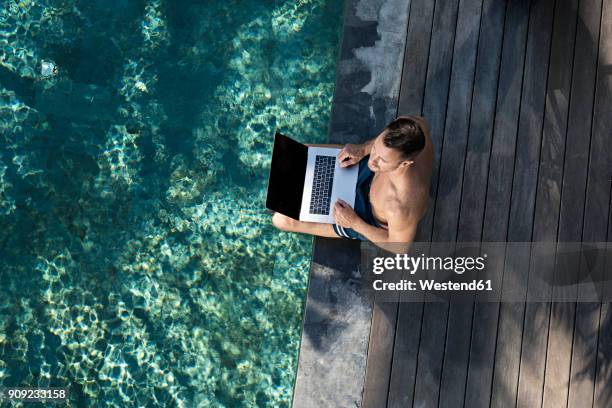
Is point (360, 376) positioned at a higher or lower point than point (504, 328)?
lower

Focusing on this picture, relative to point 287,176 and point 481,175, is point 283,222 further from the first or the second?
point 481,175

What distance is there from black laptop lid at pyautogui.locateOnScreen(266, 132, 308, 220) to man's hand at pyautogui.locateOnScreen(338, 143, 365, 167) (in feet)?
0.73

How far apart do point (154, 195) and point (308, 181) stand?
3.42 ft

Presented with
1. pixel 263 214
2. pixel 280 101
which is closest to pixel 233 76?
pixel 280 101

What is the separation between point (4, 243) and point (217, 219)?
1.31 metres

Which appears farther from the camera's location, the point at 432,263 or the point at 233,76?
the point at 233,76

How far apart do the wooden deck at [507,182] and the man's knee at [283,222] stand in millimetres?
707

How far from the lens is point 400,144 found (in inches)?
100

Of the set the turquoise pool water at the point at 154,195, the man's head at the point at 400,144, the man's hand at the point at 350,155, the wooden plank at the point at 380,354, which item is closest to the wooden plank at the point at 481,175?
the wooden plank at the point at 380,354

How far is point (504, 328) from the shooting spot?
3562mm

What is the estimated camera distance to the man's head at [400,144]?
8.37ft

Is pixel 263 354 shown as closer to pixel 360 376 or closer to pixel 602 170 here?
pixel 360 376

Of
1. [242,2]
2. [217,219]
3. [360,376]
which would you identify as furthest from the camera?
[242,2]

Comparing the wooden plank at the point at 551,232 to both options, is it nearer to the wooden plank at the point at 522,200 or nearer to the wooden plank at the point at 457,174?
the wooden plank at the point at 522,200
